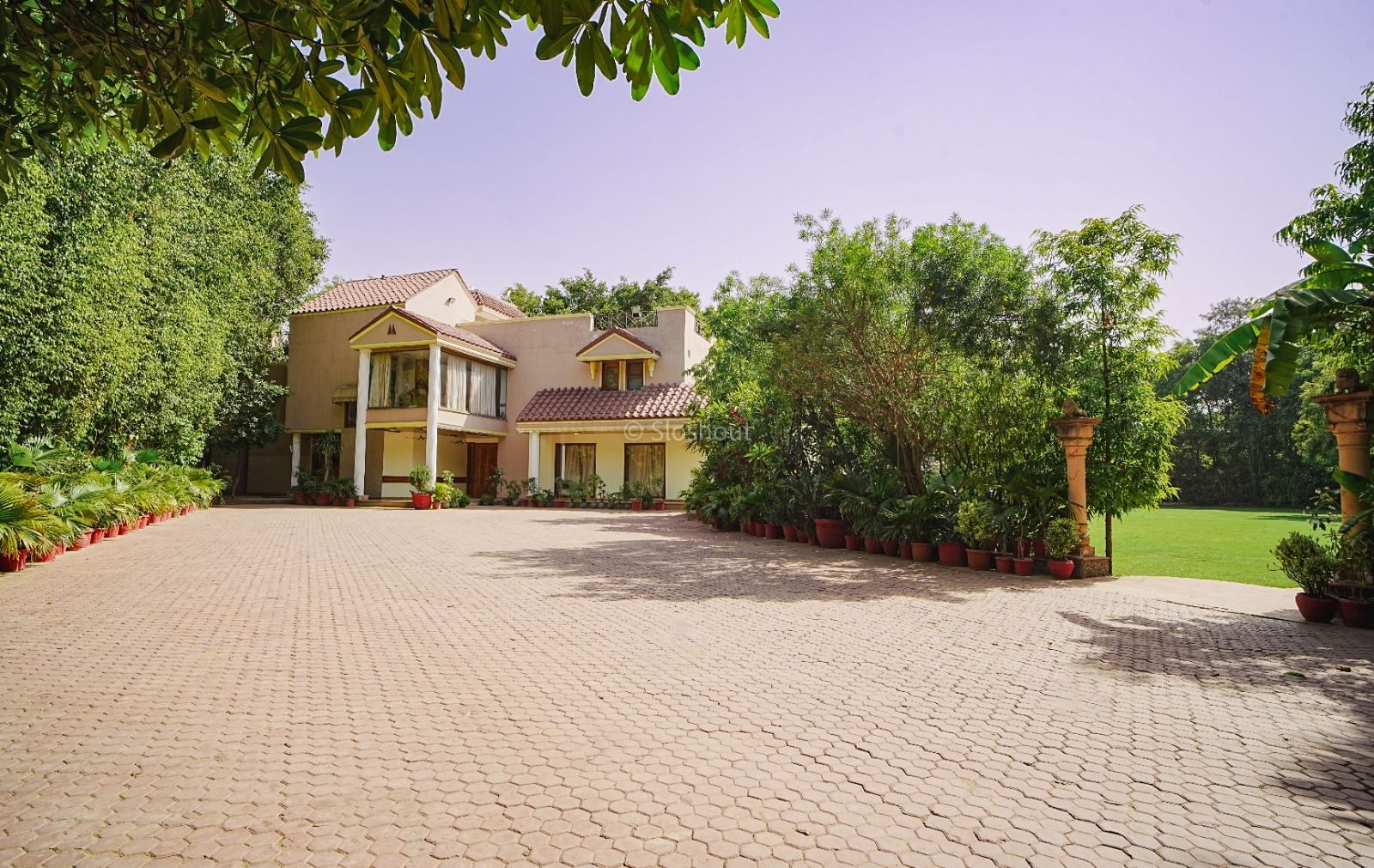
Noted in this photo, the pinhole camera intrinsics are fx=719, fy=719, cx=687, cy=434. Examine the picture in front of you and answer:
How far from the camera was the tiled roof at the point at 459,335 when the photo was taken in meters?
25.4

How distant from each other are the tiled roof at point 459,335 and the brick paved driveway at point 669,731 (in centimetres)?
1758

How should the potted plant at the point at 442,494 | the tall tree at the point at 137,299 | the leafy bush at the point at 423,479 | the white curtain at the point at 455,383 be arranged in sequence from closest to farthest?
the tall tree at the point at 137,299 < the leafy bush at the point at 423,479 < the potted plant at the point at 442,494 < the white curtain at the point at 455,383

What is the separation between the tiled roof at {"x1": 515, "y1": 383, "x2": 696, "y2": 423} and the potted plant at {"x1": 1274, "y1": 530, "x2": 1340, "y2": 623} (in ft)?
62.1

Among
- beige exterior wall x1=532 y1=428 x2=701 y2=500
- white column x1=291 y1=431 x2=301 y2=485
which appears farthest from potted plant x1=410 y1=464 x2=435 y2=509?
white column x1=291 y1=431 x2=301 y2=485

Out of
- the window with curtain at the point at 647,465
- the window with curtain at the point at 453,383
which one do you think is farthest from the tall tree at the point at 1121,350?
the window with curtain at the point at 453,383

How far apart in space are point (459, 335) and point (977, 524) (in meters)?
21.2

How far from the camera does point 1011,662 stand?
5852 millimetres

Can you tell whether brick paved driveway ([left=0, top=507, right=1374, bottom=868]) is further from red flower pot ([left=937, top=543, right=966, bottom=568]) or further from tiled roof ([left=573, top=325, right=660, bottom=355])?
tiled roof ([left=573, top=325, right=660, bottom=355])

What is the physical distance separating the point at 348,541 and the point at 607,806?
1247cm

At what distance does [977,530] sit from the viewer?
36.7ft

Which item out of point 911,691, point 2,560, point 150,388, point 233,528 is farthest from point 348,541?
point 911,691

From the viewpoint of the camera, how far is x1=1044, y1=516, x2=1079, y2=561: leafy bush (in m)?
10.6

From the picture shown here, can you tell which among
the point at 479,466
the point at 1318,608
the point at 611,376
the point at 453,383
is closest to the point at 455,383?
the point at 453,383

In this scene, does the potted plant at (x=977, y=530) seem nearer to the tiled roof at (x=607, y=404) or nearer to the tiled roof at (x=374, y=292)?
the tiled roof at (x=607, y=404)
